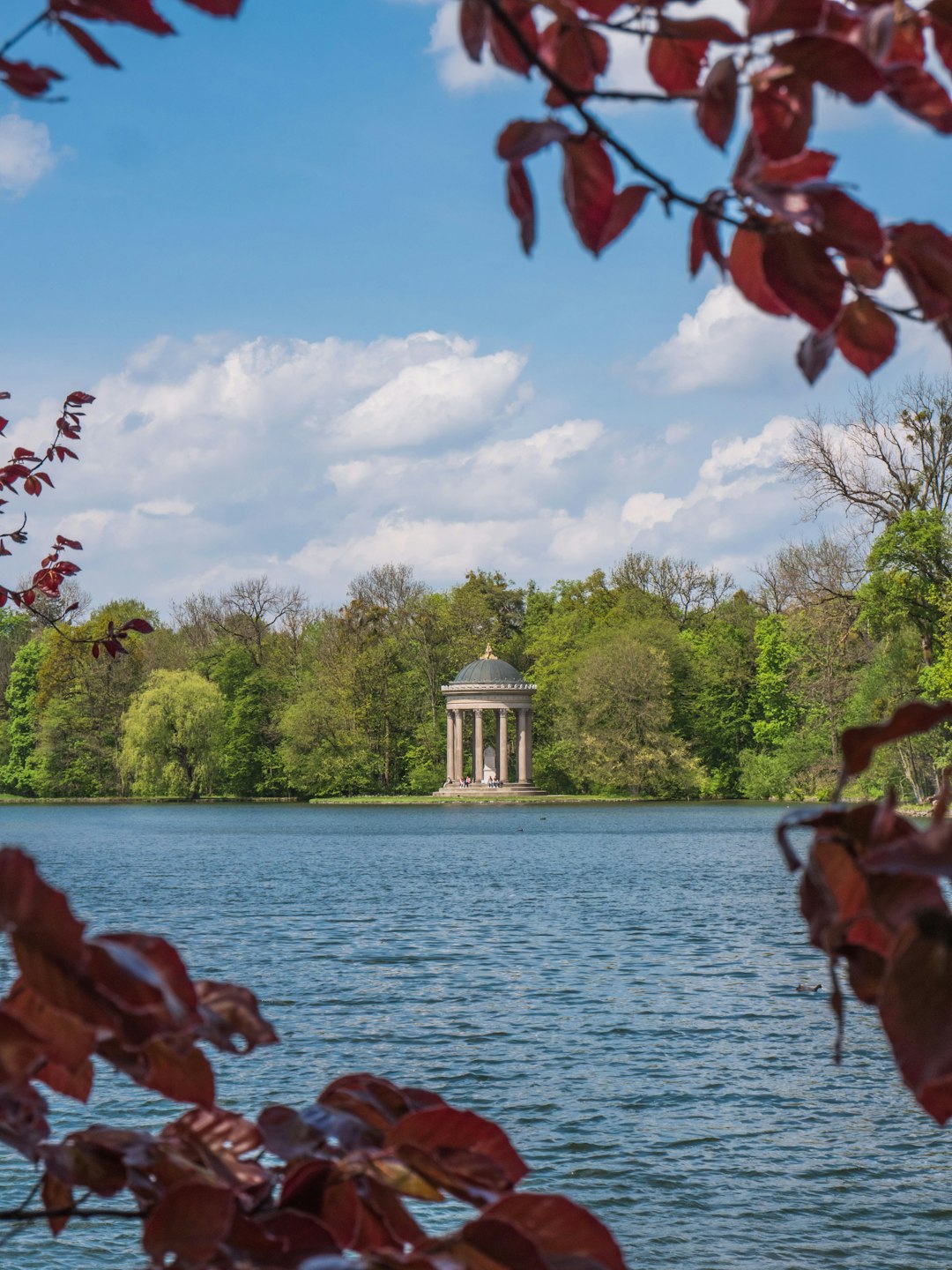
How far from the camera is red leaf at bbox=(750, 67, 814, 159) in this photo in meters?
0.95

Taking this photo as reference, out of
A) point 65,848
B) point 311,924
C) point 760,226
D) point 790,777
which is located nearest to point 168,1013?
point 760,226

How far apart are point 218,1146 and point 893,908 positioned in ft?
2.87

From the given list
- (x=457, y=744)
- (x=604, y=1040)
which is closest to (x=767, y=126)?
(x=604, y=1040)

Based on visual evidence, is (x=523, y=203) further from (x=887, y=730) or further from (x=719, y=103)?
(x=887, y=730)

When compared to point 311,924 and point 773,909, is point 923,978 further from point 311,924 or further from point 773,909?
point 773,909

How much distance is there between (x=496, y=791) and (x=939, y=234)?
6855 centimetres

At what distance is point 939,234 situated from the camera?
954mm

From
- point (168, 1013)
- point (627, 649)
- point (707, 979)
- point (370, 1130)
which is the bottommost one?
point (707, 979)

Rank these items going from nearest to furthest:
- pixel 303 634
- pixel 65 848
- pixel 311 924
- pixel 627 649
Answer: pixel 311 924 → pixel 65 848 → pixel 627 649 → pixel 303 634

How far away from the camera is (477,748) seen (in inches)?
2746

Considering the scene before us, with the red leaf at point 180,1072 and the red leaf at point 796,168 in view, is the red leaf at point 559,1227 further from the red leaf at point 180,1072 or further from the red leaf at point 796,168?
the red leaf at point 796,168

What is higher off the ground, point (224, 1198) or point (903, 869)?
point (903, 869)

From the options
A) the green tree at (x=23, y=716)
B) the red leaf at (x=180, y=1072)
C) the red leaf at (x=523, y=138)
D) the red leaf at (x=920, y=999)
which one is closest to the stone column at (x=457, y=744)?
the green tree at (x=23, y=716)

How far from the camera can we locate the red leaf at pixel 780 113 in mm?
953
